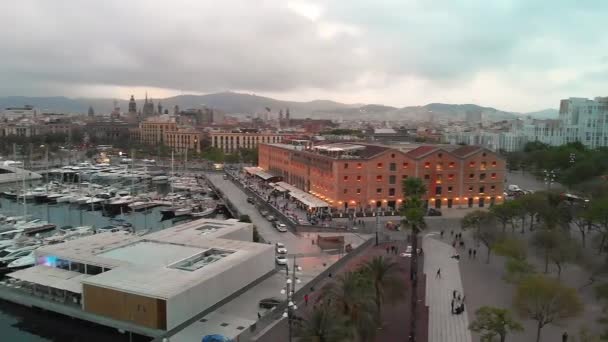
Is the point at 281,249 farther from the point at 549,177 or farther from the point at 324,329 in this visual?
the point at 549,177

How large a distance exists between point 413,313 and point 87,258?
15.8 meters

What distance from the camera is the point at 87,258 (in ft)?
79.6

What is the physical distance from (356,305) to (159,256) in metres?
12.5

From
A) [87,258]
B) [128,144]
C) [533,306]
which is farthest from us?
[128,144]

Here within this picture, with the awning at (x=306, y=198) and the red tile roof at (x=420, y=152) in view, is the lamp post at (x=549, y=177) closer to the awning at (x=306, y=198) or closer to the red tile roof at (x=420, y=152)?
the red tile roof at (x=420, y=152)

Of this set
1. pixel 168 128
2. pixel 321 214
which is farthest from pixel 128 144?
pixel 321 214

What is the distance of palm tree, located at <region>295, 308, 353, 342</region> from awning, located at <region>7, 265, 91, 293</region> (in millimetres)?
13164

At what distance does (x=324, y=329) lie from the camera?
46.6ft

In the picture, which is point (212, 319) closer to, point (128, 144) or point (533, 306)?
point (533, 306)

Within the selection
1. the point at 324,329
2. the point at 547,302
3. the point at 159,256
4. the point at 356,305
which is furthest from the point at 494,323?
the point at 159,256

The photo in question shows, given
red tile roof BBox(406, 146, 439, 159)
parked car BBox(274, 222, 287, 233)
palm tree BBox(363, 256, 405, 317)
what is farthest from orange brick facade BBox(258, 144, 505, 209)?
palm tree BBox(363, 256, 405, 317)

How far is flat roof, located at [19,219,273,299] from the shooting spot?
21.0 metres

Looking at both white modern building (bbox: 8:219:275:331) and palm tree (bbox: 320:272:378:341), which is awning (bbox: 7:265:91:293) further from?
palm tree (bbox: 320:272:378:341)

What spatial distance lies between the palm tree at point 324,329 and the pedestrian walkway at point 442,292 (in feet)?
20.8
